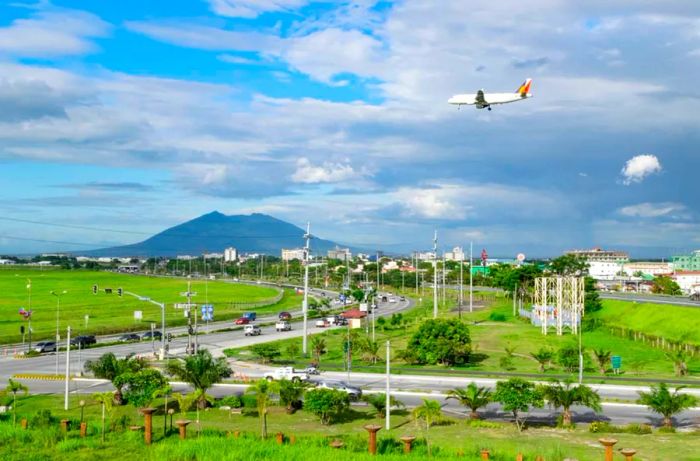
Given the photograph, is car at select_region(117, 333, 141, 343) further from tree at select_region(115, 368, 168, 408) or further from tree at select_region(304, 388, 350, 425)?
tree at select_region(304, 388, 350, 425)

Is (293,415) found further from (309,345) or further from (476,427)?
(309,345)

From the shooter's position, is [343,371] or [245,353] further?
[245,353]

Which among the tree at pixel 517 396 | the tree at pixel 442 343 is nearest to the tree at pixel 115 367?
the tree at pixel 517 396

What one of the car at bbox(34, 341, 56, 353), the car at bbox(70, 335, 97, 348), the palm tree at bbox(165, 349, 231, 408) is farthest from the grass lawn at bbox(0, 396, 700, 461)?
the car at bbox(70, 335, 97, 348)

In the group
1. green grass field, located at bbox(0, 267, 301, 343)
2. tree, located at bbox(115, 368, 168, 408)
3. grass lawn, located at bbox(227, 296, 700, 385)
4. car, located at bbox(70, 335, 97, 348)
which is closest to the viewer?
tree, located at bbox(115, 368, 168, 408)

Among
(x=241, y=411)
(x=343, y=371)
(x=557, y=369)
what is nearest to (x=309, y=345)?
(x=343, y=371)
